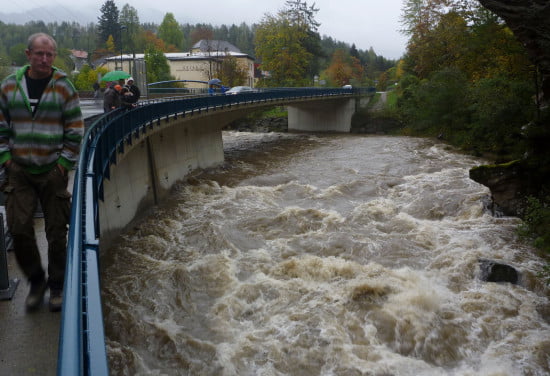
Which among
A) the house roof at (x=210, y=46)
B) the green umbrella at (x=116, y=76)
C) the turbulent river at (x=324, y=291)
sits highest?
the house roof at (x=210, y=46)

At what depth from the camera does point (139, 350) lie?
7645 mm

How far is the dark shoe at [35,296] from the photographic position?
5117mm

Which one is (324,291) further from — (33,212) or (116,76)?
(116,76)

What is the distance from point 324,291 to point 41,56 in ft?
22.1

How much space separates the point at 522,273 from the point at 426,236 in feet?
10.1

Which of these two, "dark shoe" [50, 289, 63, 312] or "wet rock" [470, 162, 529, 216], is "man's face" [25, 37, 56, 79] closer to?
"dark shoe" [50, 289, 63, 312]

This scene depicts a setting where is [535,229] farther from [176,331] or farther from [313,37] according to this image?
[313,37]

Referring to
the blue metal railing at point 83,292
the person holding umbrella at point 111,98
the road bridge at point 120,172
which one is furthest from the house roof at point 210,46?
the blue metal railing at point 83,292

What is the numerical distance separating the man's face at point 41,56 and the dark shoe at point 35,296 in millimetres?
2141

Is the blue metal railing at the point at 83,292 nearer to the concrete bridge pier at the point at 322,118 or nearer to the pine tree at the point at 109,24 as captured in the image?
the concrete bridge pier at the point at 322,118

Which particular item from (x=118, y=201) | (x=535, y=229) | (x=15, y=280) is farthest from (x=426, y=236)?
(x=15, y=280)

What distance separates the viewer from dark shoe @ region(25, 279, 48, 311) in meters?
5.12

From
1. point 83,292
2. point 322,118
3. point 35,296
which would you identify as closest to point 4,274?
point 35,296

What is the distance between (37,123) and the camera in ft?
15.1
